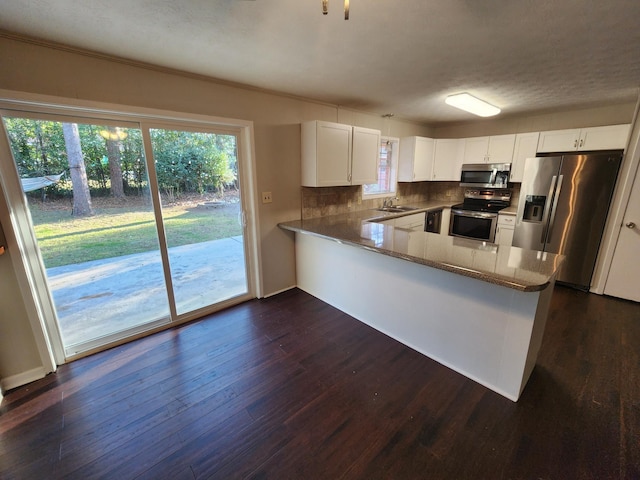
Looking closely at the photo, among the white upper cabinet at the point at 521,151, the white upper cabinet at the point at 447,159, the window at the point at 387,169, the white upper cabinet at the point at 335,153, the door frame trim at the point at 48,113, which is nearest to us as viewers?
the door frame trim at the point at 48,113

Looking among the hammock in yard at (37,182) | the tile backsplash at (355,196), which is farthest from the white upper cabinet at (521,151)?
the hammock in yard at (37,182)

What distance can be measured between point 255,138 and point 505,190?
409cm

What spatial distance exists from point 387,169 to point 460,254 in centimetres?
298

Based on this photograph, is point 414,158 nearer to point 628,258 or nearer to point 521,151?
point 521,151

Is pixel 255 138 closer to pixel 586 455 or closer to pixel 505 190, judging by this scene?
pixel 586 455

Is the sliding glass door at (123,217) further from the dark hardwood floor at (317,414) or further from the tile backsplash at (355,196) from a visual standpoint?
the tile backsplash at (355,196)

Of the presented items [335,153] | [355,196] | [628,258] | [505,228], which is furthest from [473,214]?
[335,153]

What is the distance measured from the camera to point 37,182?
192cm

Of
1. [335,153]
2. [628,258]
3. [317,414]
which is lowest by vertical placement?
[317,414]

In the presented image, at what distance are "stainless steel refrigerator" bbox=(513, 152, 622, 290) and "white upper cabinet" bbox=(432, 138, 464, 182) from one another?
48.7 inches

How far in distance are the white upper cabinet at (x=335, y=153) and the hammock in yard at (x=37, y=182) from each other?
218 centimetres

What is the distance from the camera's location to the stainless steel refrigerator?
121 inches

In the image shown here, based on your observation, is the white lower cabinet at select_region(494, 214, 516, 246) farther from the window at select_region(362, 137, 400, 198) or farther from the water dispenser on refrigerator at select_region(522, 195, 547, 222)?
the window at select_region(362, 137, 400, 198)

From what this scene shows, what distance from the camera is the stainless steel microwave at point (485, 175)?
411cm
